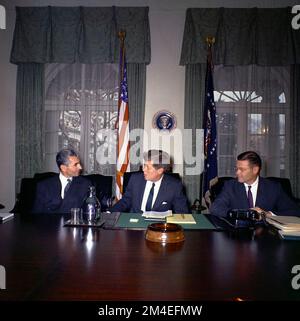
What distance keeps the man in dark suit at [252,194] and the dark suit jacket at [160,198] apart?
0.33 meters

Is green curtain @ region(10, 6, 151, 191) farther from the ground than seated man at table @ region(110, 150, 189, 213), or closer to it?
farther from the ground

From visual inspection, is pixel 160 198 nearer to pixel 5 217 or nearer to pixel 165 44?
pixel 5 217

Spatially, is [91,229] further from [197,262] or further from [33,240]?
[197,262]

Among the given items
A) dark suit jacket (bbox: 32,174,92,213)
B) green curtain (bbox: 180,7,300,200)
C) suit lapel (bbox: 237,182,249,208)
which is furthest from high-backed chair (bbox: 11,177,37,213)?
green curtain (bbox: 180,7,300,200)

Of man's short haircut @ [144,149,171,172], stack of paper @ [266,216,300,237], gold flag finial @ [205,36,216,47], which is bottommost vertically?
stack of paper @ [266,216,300,237]

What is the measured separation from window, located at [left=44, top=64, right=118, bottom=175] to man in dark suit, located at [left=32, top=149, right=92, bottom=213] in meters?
1.94

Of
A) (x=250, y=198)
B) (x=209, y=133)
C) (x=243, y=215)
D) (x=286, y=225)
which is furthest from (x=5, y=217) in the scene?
(x=209, y=133)

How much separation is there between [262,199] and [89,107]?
3080 mm

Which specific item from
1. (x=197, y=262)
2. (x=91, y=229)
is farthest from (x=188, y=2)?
(x=197, y=262)

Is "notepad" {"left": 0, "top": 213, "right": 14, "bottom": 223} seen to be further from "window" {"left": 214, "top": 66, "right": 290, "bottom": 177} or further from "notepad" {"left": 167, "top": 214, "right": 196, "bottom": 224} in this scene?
"window" {"left": 214, "top": 66, "right": 290, "bottom": 177}

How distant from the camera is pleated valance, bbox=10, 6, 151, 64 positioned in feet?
15.1

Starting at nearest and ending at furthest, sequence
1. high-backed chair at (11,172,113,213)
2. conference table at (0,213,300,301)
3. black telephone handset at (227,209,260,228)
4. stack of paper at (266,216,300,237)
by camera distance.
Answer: conference table at (0,213,300,301), stack of paper at (266,216,300,237), black telephone handset at (227,209,260,228), high-backed chair at (11,172,113,213)

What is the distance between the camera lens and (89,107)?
4746mm

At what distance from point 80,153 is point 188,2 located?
2.87 m
